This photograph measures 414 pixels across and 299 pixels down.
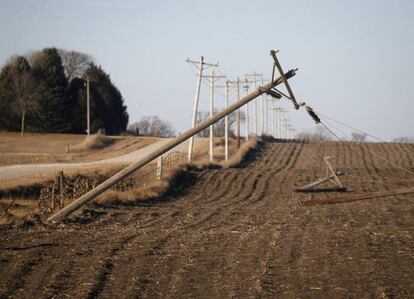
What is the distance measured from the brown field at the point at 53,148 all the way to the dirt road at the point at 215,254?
26956 millimetres

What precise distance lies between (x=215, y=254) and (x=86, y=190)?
416 inches

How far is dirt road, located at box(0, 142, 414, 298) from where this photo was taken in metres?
9.01

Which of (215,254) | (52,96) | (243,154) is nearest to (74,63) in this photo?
(52,96)

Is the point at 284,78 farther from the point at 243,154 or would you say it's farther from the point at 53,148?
the point at 53,148

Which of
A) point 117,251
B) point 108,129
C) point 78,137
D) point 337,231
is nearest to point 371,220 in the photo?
point 337,231

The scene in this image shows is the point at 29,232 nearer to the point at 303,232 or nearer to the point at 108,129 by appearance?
the point at 303,232

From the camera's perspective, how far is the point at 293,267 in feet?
34.3

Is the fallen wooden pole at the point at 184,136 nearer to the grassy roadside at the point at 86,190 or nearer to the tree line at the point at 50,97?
the grassy roadside at the point at 86,190

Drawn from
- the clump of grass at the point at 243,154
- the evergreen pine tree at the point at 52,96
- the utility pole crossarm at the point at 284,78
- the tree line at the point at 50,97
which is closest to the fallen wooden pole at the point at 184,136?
the utility pole crossarm at the point at 284,78

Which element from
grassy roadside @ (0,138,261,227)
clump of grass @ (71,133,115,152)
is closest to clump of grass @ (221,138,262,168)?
grassy roadside @ (0,138,261,227)

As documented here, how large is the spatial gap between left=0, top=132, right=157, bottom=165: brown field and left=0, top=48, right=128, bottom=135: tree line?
3940 mm

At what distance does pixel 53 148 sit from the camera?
60094 mm

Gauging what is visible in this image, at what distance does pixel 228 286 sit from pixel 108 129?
74.2 meters

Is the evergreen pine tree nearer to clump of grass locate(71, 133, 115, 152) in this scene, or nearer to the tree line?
the tree line
